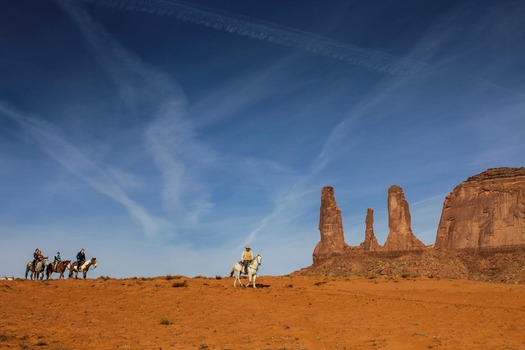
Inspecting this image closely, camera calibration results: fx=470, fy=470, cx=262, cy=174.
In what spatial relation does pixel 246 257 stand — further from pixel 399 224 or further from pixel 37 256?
pixel 399 224

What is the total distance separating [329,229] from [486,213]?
42653 millimetres

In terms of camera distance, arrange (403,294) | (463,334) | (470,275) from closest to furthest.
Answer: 1. (463,334)
2. (403,294)
3. (470,275)

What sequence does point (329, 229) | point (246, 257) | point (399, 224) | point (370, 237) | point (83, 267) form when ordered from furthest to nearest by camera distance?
point (329, 229)
point (370, 237)
point (399, 224)
point (83, 267)
point (246, 257)

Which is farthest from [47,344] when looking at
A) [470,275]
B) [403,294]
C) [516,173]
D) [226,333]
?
[516,173]

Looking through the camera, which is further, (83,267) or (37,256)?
(37,256)

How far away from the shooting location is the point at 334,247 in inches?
5349

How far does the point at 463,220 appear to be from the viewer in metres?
118

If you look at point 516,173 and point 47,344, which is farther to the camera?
point 516,173

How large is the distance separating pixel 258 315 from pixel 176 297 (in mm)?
5752

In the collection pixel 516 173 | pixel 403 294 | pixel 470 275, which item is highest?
pixel 516 173

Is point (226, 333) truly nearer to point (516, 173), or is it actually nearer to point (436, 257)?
point (436, 257)

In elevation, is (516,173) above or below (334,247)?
above

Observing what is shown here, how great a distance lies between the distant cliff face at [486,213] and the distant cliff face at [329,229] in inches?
1066

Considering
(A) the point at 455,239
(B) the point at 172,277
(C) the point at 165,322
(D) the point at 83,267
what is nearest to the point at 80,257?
(D) the point at 83,267
